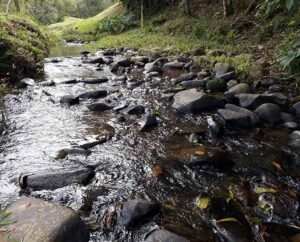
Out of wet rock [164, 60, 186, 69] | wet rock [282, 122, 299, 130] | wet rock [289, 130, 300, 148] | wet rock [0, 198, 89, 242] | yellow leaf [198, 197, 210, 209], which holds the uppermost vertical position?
wet rock [0, 198, 89, 242]

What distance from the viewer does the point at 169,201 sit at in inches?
141

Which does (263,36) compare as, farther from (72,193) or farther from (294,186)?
(72,193)

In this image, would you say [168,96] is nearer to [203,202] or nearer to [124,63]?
[203,202]

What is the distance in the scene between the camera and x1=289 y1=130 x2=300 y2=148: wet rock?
16.0 ft

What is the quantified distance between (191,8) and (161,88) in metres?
13.1

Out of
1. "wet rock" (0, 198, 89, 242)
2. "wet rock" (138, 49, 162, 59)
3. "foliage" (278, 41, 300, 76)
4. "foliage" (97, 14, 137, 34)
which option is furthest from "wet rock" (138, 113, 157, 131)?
"foliage" (97, 14, 137, 34)

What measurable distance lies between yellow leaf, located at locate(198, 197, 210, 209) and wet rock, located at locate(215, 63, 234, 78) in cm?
534

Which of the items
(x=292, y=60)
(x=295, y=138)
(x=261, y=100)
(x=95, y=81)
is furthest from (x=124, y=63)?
(x=292, y=60)

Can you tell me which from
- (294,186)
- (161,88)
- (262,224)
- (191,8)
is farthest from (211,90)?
(191,8)

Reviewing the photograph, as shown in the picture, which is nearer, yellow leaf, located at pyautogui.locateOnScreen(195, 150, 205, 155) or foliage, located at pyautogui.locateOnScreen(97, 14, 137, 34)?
yellow leaf, located at pyautogui.locateOnScreen(195, 150, 205, 155)

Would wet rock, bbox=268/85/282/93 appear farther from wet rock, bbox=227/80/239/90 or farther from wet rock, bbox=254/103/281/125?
wet rock, bbox=254/103/281/125

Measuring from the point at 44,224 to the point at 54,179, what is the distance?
3.93ft

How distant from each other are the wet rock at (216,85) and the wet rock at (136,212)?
15.6 feet

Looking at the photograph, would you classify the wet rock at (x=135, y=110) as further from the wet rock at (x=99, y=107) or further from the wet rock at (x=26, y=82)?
the wet rock at (x=26, y=82)
